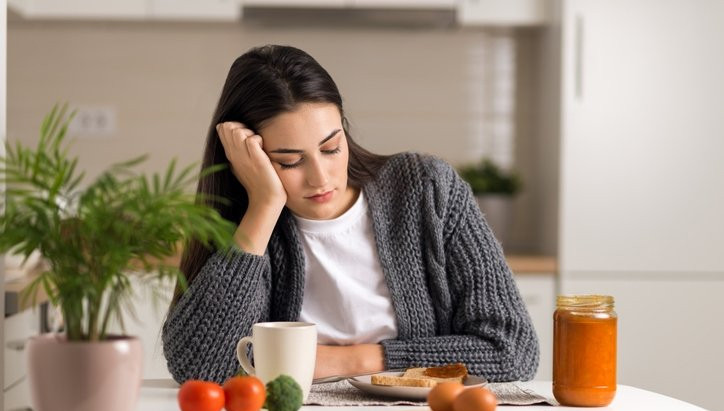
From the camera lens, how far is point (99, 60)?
12.2ft

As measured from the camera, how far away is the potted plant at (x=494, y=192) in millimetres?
3607

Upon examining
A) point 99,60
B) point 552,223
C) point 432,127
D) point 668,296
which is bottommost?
point 668,296

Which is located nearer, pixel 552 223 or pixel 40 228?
pixel 40 228

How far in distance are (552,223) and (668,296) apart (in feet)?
1.55

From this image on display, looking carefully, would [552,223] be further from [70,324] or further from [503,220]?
[70,324]

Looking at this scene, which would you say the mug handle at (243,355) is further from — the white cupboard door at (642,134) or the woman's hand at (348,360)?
the white cupboard door at (642,134)

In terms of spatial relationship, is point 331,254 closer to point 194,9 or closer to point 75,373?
point 75,373

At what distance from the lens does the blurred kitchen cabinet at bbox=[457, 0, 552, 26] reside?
3.51 m

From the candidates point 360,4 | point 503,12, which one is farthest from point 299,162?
point 503,12

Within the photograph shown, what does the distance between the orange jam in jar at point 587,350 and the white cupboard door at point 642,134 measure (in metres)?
2.11

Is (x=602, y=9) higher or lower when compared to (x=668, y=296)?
higher

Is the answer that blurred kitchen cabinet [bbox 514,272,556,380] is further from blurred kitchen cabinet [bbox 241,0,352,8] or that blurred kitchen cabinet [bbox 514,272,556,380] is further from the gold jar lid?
the gold jar lid

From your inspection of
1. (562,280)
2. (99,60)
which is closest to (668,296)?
(562,280)

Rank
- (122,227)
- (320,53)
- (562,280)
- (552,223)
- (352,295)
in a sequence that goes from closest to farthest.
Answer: (122,227) → (352,295) → (562,280) → (552,223) → (320,53)
